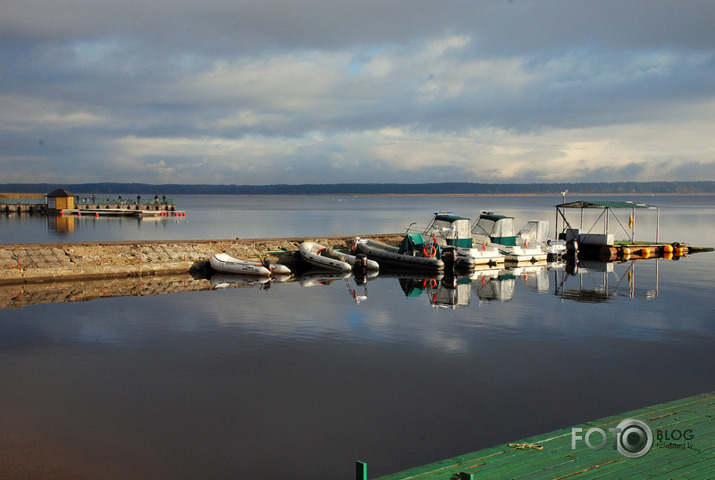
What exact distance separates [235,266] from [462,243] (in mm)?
15225

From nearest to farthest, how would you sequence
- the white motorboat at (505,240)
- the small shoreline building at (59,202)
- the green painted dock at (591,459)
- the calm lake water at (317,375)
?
the green painted dock at (591,459) → the calm lake water at (317,375) → the white motorboat at (505,240) → the small shoreline building at (59,202)

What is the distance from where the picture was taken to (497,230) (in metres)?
43.2

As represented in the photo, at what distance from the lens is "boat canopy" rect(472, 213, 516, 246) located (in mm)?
43000

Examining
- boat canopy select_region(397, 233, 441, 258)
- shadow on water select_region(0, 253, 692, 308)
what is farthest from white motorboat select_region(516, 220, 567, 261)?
boat canopy select_region(397, 233, 441, 258)

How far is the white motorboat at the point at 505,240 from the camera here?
135 feet

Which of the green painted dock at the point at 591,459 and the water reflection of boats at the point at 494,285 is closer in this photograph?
the green painted dock at the point at 591,459

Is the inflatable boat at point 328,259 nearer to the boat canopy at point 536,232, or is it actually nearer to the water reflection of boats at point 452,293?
the water reflection of boats at point 452,293

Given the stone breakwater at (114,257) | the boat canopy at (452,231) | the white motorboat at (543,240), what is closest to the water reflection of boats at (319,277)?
the stone breakwater at (114,257)

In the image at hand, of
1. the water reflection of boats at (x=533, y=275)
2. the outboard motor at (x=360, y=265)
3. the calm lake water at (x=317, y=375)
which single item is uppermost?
the outboard motor at (x=360, y=265)

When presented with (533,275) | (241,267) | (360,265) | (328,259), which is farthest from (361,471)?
(533,275)

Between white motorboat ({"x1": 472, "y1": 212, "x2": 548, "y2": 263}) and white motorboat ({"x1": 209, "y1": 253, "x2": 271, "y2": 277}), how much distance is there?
52.0 ft

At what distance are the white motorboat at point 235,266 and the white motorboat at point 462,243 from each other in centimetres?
1187

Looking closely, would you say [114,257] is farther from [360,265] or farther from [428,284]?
[428,284]

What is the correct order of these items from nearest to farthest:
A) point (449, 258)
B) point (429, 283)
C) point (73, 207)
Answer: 1. point (429, 283)
2. point (449, 258)
3. point (73, 207)
